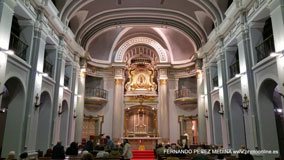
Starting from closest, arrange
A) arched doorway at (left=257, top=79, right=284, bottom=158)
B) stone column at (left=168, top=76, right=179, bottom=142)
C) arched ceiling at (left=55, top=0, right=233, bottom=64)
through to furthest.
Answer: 1. arched doorway at (left=257, top=79, right=284, bottom=158)
2. arched ceiling at (left=55, top=0, right=233, bottom=64)
3. stone column at (left=168, top=76, right=179, bottom=142)

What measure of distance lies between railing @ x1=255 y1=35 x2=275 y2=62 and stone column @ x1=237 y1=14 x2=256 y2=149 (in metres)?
0.33

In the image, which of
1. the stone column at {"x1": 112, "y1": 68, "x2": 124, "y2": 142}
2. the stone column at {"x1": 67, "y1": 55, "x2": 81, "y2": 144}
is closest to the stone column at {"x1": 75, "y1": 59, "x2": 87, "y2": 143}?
the stone column at {"x1": 67, "y1": 55, "x2": 81, "y2": 144}

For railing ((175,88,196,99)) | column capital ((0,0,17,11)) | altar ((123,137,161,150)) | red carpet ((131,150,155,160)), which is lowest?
red carpet ((131,150,155,160))

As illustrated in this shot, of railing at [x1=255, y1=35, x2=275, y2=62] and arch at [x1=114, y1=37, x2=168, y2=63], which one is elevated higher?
arch at [x1=114, y1=37, x2=168, y2=63]

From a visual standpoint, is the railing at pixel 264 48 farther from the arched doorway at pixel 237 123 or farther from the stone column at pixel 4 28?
the stone column at pixel 4 28

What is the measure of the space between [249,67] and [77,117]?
11.1m

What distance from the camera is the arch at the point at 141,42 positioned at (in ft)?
64.3

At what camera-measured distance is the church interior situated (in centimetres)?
854

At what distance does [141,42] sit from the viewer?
19984mm

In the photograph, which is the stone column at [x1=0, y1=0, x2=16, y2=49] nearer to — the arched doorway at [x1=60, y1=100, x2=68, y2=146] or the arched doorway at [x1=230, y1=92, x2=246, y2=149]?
the arched doorway at [x1=60, y1=100, x2=68, y2=146]

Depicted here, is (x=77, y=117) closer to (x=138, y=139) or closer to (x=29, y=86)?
(x=138, y=139)

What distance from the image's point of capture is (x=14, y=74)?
316 inches

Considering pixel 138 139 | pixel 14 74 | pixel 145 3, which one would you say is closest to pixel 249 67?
pixel 145 3

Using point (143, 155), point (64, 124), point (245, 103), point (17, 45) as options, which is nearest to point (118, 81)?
point (143, 155)
